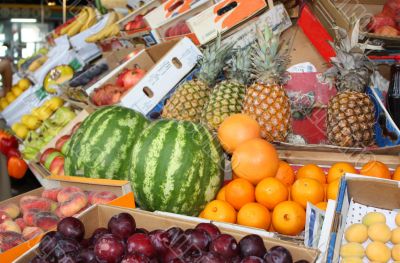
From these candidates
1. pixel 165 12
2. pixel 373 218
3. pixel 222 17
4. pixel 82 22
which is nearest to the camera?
pixel 373 218

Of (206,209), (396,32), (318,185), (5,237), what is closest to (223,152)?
(206,209)

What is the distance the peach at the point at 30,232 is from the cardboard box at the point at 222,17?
5.72 ft

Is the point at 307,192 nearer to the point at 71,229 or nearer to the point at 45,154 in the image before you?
the point at 71,229

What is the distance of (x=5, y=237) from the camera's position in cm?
155

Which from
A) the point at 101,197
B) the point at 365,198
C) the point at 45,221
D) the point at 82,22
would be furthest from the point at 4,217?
the point at 82,22

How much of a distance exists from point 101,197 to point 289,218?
769 millimetres

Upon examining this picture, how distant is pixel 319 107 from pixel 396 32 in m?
0.72

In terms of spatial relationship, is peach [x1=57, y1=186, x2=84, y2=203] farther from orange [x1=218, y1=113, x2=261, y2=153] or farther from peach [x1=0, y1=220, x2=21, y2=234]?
orange [x1=218, y1=113, x2=261, y2=153]

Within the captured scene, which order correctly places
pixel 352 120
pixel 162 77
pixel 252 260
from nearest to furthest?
pixel 252 260, pixel 352 120, pixel 162 77

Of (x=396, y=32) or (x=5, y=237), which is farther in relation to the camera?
(x=396, y=32)

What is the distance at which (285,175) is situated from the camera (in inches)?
77.2

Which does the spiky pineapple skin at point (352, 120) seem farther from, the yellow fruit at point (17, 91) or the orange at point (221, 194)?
the yellow fruit at point (17, 91)

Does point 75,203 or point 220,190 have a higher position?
point 75,203

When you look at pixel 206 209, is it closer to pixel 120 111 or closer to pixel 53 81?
pixel 120 111
